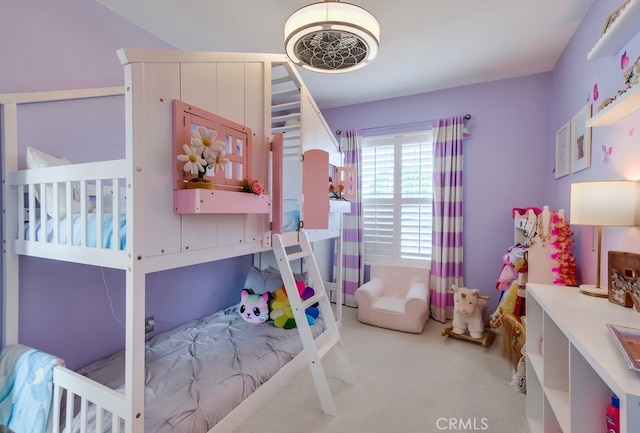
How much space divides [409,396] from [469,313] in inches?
46.2

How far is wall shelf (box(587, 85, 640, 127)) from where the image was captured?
46.8 inches

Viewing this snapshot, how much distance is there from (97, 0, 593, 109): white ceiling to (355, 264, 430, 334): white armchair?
2.15 metres

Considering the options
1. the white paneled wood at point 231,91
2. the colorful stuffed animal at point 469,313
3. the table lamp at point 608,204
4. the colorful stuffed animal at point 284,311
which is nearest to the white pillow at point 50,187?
the white paneled wood at point 231,91

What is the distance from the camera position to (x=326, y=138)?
2.84 metres

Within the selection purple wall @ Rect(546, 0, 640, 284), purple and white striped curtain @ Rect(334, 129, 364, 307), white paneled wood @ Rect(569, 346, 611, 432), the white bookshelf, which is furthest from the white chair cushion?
white paneled wood @ Rect(569, 346, 611, 432)

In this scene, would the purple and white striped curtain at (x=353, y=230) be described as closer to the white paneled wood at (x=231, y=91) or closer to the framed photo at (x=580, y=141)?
the framed photo at (x=580, y=141)

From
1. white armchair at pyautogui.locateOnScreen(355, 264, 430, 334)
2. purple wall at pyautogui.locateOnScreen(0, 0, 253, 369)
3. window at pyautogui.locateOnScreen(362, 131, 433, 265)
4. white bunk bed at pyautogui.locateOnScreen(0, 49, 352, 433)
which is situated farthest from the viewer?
window at pyautogui.locateOnScreen(362, 131, 433, 265)

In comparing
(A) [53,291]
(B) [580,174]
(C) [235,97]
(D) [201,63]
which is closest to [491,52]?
(B) [580,174]

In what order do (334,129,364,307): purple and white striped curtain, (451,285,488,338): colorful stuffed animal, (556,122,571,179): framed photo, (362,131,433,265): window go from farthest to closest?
(334,129,364,307): purple and white striped curtain < (362,131,433,265): window < (451,285,488,338): colorful stuffed animal < (556,122,571,179): framed photo

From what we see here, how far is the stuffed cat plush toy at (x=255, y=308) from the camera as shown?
8.59 ft

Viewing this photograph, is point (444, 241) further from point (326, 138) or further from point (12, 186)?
point (12, 186)

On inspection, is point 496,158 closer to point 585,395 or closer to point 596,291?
point 596,291

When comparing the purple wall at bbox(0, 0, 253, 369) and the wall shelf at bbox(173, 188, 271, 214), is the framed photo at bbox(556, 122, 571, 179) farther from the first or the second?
the purple wall at bbox(0, 0, 253, 369)

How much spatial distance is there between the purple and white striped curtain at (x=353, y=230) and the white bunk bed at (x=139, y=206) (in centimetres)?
194
